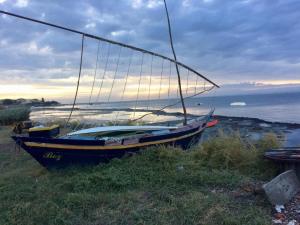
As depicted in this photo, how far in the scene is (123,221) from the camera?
500cm

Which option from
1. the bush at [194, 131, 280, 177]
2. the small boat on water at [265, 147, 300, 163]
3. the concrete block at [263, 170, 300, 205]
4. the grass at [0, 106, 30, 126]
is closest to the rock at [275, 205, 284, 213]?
the concrete block at [263, 170, 300, 205]

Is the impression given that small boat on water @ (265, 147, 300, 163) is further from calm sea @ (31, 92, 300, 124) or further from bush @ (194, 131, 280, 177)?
calm sea @ (31, 92, 300, 124)

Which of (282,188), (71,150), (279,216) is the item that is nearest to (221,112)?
(71,150)

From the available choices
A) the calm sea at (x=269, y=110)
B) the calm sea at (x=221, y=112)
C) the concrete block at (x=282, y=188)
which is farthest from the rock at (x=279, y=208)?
the calm sea at (x=269, y=110)

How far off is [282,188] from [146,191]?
2612 millimetres

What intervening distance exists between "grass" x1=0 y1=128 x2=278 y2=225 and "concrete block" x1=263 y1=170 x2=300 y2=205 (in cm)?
20

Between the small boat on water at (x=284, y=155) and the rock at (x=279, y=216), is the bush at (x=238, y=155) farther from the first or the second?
the rock at (x=279, y=216)

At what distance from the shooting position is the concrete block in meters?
5.36

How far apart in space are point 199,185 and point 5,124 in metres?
20.9

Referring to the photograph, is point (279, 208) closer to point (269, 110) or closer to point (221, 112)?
point (269, 110)

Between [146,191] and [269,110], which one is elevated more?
[269,110]

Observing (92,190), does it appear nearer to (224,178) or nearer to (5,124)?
(224,178)

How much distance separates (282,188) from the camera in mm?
5543

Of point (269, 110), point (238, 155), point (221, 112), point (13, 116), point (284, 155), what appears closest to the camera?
point (284, 155)
